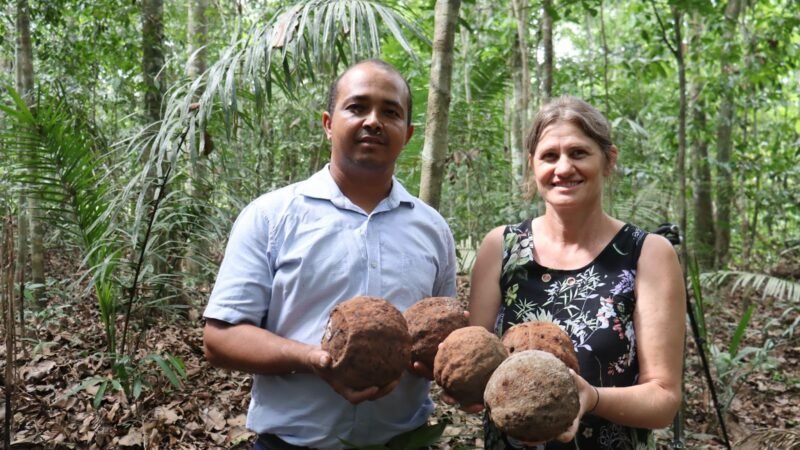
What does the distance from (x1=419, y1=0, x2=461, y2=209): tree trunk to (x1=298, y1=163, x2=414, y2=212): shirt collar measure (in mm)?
1356

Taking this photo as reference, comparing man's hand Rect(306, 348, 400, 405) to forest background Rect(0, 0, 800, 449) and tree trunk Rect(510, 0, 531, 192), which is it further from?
tree trunk Rect(510, 0, 531, 192)

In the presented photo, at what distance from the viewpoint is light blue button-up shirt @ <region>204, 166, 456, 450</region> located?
1.92 m

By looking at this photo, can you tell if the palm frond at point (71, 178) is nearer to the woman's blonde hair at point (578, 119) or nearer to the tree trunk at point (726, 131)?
the woman's blonde hair at point (578, 119)

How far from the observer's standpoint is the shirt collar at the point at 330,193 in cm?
205

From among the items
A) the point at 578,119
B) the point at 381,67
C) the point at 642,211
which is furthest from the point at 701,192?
the point at 381,67

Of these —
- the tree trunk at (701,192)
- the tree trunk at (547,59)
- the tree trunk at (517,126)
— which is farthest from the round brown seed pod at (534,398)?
the tree trunk at (701,192)

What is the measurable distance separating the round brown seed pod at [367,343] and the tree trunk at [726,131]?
7057 millimetres

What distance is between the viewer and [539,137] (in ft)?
7.06

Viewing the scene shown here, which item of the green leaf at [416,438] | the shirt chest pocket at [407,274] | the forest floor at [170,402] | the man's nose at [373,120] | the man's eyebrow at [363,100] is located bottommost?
the forest floor at [170,402]

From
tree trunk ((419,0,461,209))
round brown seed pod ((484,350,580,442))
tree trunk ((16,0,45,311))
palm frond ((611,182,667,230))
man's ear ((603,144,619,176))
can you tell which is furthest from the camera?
tree trunk ((16,0,45,311))

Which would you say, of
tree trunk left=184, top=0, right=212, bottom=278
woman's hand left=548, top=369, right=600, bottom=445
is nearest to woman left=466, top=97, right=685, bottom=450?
woman's hand left=548, top=369, right=600, bottom=445

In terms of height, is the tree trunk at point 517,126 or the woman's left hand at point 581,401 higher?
the tree trunk at point 517,126

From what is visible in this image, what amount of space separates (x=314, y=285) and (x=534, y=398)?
0.74m

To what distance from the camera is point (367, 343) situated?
1.67 metres
